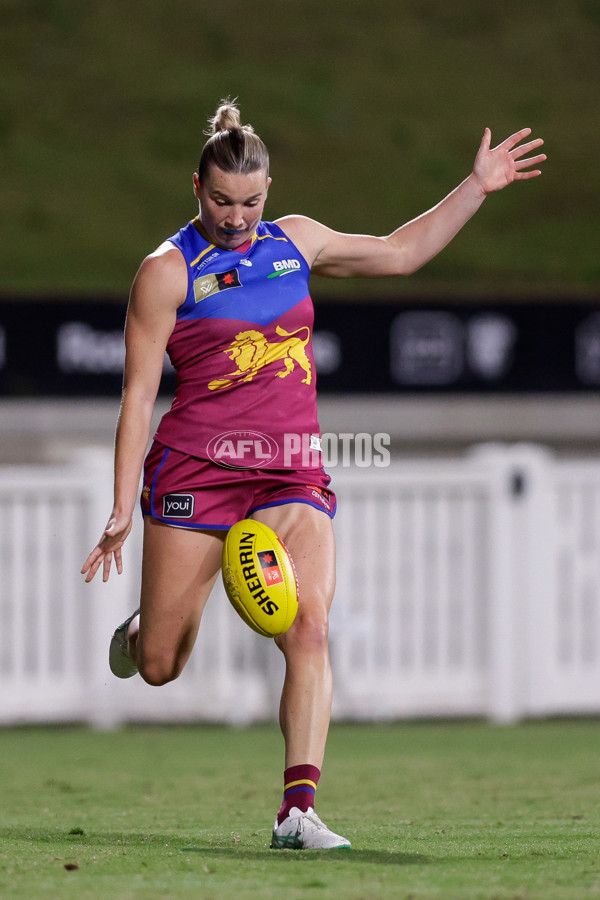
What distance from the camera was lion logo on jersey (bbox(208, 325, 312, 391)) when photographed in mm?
4719

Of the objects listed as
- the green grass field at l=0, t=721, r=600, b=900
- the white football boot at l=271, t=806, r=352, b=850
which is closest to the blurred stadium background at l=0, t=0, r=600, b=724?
the green grass field at l=0, t=721, r=600, b=900

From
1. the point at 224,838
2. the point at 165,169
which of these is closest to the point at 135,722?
the point at 224,838

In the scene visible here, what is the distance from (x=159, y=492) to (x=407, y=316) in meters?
9.42

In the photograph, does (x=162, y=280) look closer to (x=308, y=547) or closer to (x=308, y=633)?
(x=308, y=547)

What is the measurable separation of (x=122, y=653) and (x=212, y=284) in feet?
4.72

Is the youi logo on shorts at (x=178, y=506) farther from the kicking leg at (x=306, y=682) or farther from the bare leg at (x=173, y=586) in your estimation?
the kicking leg at (x=306, y=682)

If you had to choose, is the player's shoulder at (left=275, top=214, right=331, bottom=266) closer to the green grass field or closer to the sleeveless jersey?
the sleeveless jersey

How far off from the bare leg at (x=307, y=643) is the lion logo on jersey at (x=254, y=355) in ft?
1.39


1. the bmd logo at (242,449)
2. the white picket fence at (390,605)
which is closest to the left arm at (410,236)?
the bmd logo at (242,449)

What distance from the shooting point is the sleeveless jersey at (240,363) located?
4.70 m

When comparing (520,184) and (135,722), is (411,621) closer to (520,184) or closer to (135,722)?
(135,722)

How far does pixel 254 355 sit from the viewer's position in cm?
473

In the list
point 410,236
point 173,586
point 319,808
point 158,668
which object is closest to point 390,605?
point 319,808

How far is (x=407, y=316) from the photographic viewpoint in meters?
14.0
